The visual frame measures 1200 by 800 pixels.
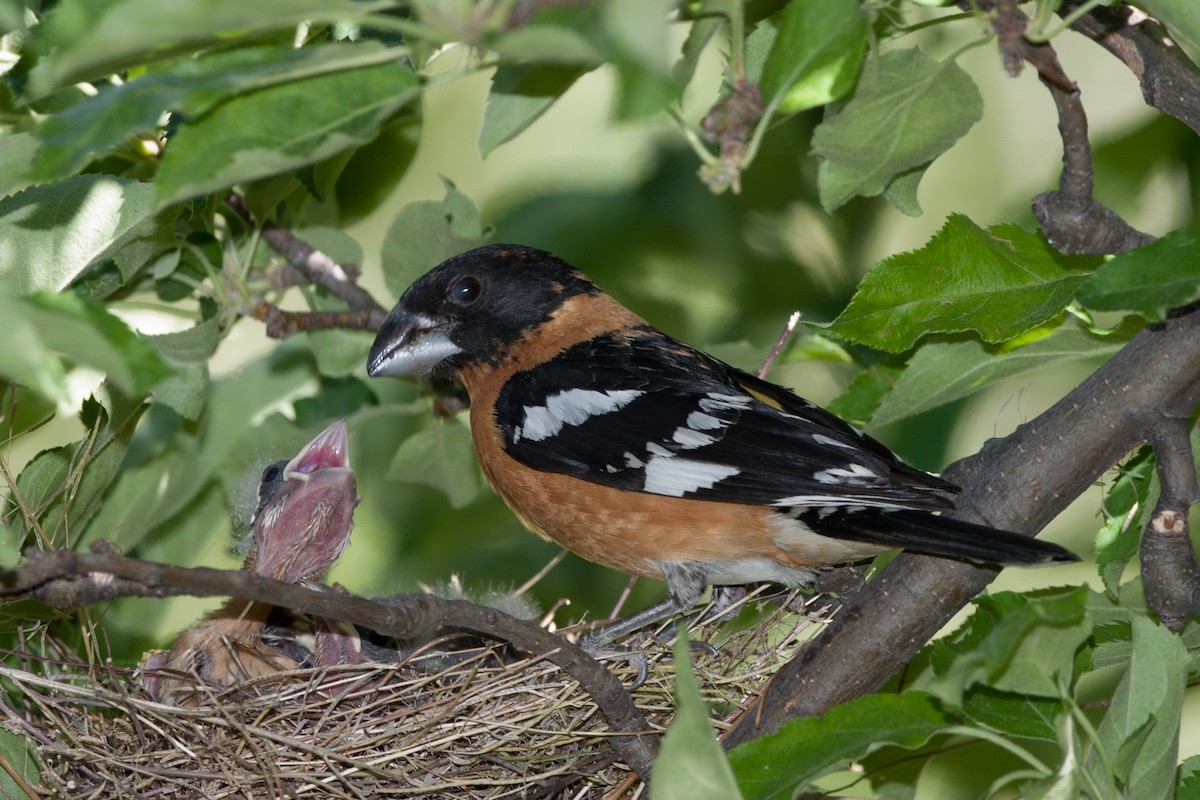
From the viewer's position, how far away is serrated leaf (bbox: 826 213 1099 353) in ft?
7.18

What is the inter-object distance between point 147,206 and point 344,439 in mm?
1069

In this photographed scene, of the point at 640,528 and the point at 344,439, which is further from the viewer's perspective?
the point at 344,439

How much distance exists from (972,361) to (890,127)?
2.48 feet

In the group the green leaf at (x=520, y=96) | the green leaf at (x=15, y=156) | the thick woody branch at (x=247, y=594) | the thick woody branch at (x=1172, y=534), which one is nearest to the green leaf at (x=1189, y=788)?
the thick woody branch at (x=1172, y=534)

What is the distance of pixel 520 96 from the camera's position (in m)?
1.78

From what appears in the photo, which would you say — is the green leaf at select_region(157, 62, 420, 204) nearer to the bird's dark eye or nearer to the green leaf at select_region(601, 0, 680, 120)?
the green leaf at select_region(601, 0, 680, 120)

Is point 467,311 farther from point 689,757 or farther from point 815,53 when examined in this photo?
point 689,757

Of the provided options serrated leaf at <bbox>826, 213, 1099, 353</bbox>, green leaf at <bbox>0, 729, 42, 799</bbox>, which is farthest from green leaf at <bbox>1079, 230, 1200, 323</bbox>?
green leaf at <bbox>0, 729, 42, 799</bbox>

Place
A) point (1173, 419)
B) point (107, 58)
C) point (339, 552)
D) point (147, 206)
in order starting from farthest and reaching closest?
point (339, 552)
point (147, 206)
point (1173, 419)
point (107, 58)

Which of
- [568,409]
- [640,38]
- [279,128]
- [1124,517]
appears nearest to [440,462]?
[568,409]

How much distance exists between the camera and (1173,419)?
2.06m

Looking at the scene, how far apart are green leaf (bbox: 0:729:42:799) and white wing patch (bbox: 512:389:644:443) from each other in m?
1.18

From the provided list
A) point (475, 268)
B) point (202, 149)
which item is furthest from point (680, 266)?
point (202, 149)

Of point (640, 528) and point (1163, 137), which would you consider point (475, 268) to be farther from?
point (1163, 137)
